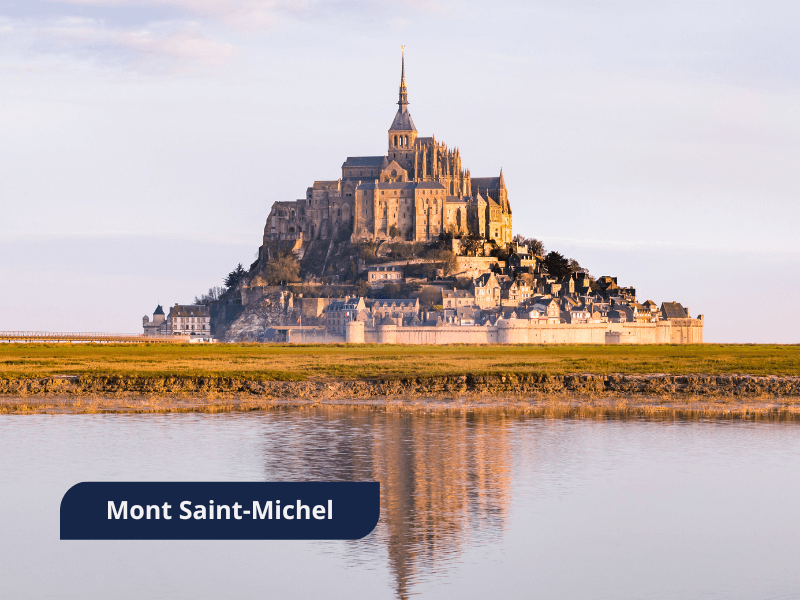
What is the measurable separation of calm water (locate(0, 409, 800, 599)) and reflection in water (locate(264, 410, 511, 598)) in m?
0.08

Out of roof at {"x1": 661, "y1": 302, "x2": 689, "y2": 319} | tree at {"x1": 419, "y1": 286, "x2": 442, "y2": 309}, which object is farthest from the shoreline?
roof at {"x1": 661, "y1": 302, "x2": 689, "y2": 319}

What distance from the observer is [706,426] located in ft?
123

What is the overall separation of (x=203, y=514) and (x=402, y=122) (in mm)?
A: 170727

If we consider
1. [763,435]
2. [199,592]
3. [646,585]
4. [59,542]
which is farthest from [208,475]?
[763,435]

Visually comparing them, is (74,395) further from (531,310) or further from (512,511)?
(531,310)

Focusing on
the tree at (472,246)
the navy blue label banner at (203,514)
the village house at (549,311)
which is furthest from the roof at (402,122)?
the navy blue label banner at (203,514)

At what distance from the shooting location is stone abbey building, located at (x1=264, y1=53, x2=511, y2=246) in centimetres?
17200

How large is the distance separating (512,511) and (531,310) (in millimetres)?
132211

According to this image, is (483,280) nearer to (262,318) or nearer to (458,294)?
(458,294)

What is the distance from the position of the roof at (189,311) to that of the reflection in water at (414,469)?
480ft

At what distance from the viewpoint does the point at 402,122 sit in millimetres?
186625

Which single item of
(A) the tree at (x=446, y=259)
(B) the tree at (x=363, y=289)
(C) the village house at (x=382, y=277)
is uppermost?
(A) the tree at (x=446, y=259)

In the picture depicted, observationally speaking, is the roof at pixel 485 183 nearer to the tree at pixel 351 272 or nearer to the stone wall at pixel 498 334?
the tree at pixel 351 272

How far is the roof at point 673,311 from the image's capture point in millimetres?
183562
